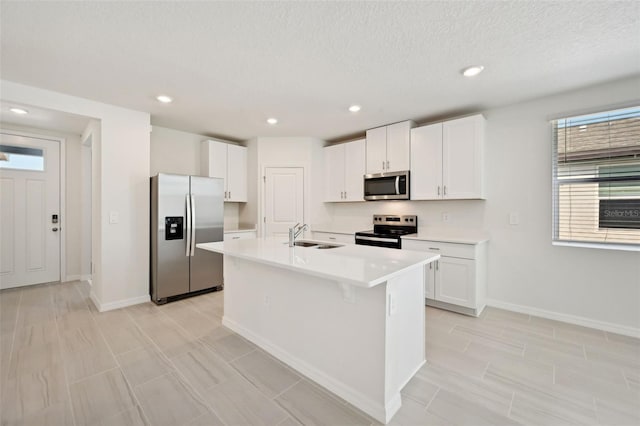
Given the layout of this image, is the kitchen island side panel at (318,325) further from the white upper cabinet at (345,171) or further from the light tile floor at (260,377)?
the white upper cabinet at (345,171)

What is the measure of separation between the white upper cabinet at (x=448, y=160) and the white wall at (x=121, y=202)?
11.6ft

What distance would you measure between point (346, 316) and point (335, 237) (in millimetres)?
2519

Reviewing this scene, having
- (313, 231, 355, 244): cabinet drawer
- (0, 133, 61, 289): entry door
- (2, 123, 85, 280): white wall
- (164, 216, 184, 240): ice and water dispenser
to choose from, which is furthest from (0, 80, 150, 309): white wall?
(313, 231, 355, 244): cabinet drawer

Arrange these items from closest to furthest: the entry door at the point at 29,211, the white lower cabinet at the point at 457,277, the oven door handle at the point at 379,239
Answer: the white lower cabinet at the point at 457,277, the oven door handle at the point at 379,239, the entry door at the point at 29,211

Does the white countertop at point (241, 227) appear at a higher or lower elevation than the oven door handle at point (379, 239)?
higher

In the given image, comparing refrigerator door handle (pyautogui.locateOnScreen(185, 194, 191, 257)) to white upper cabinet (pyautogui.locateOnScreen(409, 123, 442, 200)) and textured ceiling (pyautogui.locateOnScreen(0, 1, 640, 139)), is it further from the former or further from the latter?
white upper cabinet (pyautogui.locateOnScreen(409, 123, 442, 200))

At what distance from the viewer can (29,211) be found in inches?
156

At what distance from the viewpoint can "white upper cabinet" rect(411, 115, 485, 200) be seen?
3.19 meters

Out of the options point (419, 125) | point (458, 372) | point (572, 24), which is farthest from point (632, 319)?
point (419, 125)

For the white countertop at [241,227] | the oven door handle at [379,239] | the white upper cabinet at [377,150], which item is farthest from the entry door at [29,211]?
the white upper cabinet at [377,150]

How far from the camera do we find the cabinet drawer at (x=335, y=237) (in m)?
4.03

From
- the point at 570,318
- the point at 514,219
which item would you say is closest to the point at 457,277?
the point at 514,219

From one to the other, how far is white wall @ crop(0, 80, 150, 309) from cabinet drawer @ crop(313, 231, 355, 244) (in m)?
2.44

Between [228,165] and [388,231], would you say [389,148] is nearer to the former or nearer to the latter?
[388,231]
